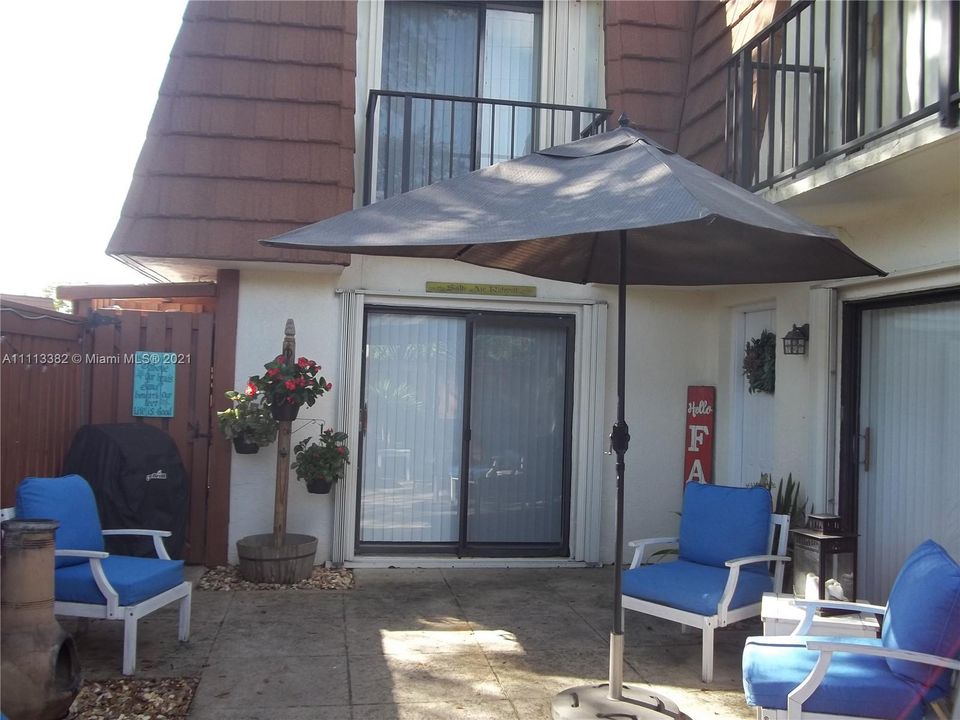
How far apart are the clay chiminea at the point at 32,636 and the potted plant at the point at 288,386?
2.38 meters

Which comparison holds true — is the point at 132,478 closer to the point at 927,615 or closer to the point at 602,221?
the point at 602,221

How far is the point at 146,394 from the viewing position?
22.6 ft

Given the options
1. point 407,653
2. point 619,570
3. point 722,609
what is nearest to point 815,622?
point 722,609

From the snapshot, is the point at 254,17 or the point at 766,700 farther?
the point at 254,17

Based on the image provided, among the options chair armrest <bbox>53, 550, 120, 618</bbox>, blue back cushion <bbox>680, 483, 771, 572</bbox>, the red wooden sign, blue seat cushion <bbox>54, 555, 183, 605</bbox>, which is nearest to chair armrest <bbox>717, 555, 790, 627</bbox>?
blue back cushion <bbox>680, 483, 771, 572</bbox>

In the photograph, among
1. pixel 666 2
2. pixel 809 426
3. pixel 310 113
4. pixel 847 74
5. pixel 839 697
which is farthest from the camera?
pixel 666 2

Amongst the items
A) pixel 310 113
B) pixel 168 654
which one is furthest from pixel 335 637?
pixel 310 113

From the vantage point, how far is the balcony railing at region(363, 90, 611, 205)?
24.0 feet

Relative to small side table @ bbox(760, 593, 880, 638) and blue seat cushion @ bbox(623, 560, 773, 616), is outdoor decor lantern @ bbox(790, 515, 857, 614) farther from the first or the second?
blue seat cushion @ bbox(623, 560, 773, 616)

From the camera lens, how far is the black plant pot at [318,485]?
262 inches

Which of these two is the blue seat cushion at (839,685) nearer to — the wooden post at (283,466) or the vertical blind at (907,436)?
the vertical blind at (907,436)

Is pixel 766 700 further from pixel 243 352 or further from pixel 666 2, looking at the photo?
pixel 666 2

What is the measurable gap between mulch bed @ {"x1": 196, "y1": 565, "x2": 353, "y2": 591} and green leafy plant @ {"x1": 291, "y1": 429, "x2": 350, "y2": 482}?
75 cm

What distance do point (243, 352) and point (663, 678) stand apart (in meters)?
4.10
